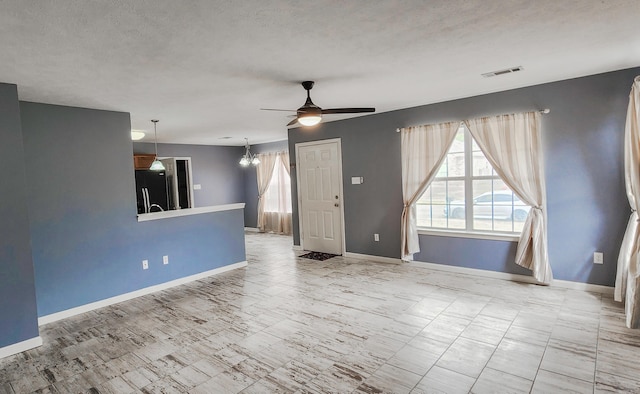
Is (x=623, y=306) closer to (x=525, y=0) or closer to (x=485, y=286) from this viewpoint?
(x=485, y=286)

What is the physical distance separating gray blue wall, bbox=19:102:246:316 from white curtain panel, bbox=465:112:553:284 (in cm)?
431

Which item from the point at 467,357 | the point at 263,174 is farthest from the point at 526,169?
the point at 263,174

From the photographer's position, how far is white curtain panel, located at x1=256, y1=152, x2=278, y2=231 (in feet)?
28.8

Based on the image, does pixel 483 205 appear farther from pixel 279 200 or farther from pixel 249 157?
pixel 249 157

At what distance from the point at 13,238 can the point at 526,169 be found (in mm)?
5358

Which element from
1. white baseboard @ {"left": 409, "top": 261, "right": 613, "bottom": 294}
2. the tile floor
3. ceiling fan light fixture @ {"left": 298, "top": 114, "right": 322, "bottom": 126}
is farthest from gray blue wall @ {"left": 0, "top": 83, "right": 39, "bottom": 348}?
white baseboard @ {"left": 409, "top": 261, "right": 613, "bottom": 294}

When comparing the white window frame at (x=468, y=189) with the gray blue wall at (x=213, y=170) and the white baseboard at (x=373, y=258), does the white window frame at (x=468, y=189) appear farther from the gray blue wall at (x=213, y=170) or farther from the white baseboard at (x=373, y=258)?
the gray blue wall at (x=213, y=170)

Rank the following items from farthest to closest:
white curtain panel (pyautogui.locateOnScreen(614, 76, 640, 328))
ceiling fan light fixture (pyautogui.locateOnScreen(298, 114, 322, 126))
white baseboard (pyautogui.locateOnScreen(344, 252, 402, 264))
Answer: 1. white baseboard (pyautogui.locateOnScreen(344, 252, 402, 264))
2. ceiling fan light fixture (pyautogui.locateOnScreen(298, 114, 322, 126))
3. white curtain panel (pyautogui.locateOnScreen(614, 76, 640, 328))

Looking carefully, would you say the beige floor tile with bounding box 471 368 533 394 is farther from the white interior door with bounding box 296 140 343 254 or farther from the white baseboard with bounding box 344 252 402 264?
the white interior door with bounding box 296 140 343 254

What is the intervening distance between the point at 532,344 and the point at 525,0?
2519 millimetres

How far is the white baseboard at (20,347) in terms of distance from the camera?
117 inches

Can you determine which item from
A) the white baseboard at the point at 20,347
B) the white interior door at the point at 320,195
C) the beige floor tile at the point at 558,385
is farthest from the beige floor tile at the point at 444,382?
the white interior door at the point at 320,195

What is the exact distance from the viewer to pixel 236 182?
9.60 meters

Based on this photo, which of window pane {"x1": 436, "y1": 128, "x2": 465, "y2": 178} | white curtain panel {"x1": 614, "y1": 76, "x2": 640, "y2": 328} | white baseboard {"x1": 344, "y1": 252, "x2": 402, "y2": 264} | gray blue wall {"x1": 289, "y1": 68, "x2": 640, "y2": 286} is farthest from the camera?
white baseboard {"x1": 344, "y1": 252, "x2": 402, "y2": 264}
